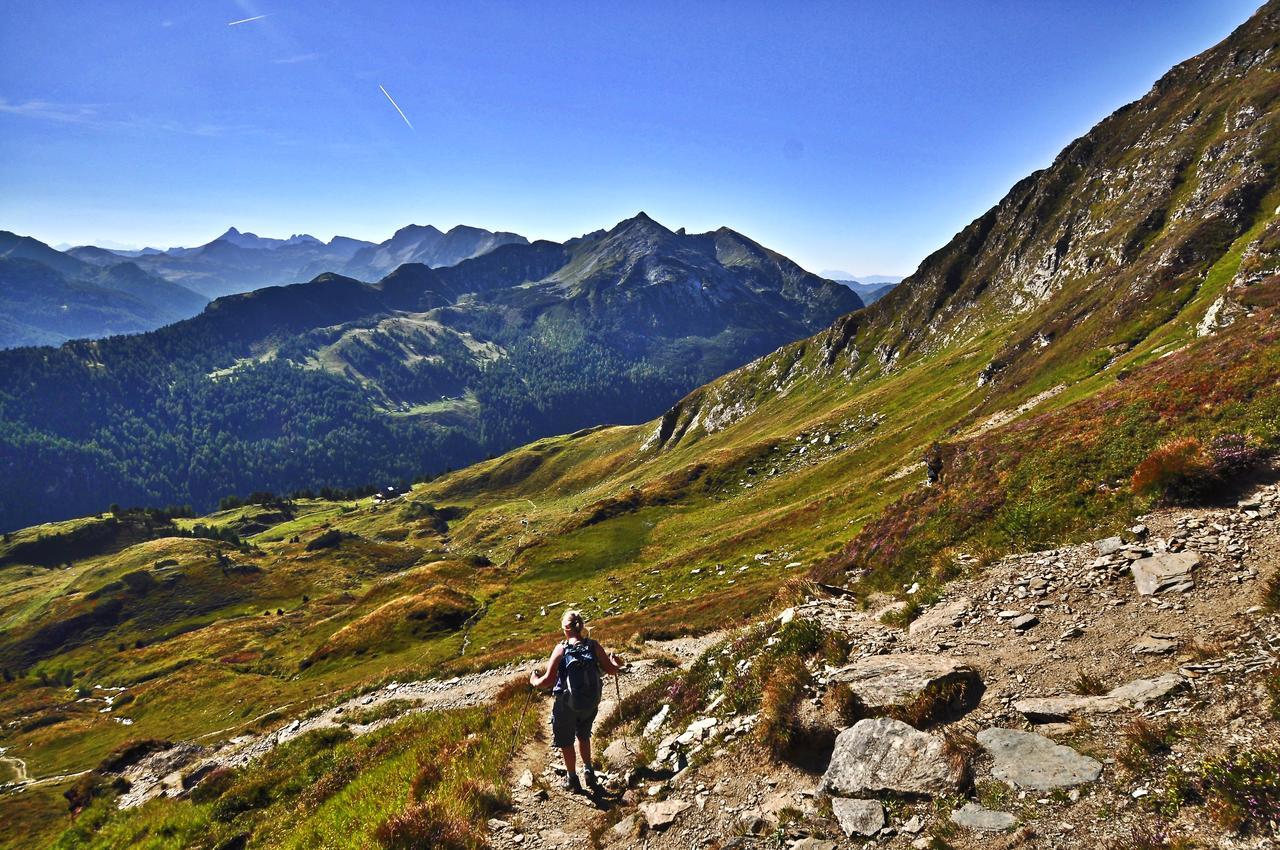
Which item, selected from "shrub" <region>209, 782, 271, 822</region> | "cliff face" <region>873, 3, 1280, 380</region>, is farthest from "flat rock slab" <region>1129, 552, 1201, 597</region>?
"cliff face" <region>873, 3, 1280, 380</region>

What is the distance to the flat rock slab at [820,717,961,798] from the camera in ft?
27.2

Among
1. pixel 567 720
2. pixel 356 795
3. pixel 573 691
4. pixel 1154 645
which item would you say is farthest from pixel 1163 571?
pixel 356 795

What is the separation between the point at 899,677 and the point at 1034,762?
2.99 metres

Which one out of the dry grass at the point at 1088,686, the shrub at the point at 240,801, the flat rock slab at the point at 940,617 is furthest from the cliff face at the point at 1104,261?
the shrub at the point at 240,801

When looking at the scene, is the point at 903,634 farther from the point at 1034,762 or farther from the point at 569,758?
the point at 569,758

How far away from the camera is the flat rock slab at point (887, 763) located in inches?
326

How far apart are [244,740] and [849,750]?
42065mm

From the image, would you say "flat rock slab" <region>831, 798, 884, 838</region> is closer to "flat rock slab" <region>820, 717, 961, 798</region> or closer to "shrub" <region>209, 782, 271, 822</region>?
"flat rock slab" <region>820, 717, 961, 798</region>

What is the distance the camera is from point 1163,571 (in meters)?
11.7

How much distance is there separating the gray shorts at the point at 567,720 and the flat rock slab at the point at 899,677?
17.3ft

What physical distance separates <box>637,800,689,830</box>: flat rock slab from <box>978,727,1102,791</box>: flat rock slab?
5206mm

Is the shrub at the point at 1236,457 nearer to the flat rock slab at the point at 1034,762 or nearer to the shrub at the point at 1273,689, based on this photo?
the shrub at the point at 1273,689

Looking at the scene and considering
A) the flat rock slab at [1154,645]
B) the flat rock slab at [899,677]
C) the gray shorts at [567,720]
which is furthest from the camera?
the gray shorts at [567,720]

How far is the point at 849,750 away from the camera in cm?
944
